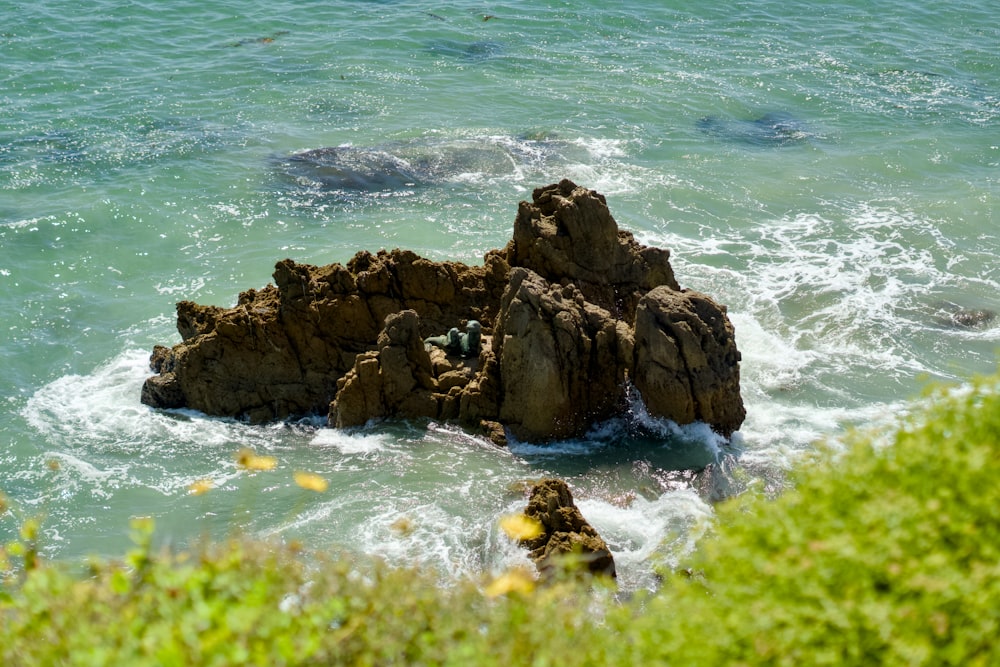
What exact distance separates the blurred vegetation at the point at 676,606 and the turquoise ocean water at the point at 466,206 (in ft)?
9.28

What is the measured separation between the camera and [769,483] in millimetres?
15039

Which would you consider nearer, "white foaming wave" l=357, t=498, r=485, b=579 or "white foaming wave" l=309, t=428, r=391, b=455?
"white foaming wave" l=357, t=498, r=485, b=579

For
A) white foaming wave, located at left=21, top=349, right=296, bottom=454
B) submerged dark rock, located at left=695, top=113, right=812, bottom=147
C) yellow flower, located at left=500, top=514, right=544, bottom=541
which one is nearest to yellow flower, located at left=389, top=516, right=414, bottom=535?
yellow flower, located at left=500, top=514, right=544, bottom=541

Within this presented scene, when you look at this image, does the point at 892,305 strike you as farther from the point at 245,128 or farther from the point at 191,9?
the point at 191,9

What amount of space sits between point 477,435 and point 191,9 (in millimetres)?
29435

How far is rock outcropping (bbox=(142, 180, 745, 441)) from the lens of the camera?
617 inches

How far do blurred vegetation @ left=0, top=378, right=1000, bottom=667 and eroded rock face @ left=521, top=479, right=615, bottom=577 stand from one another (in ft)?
12.1

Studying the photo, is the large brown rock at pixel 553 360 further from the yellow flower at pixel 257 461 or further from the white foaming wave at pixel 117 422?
the white foaming wave at pixel 117 422

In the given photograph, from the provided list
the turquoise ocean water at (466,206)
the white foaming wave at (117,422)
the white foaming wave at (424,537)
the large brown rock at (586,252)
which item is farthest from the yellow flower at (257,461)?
the large brown rock at (586,252)

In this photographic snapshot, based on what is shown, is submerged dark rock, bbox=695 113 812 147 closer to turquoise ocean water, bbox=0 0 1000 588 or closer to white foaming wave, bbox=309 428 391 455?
turquoise ocean water, bbox=0 0 1000 588

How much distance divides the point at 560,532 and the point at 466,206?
544 inches

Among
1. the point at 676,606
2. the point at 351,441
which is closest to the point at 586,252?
the point at 351,441

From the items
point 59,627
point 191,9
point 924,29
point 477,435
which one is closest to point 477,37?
point 191,9

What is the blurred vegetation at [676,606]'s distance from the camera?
679 centimetres
